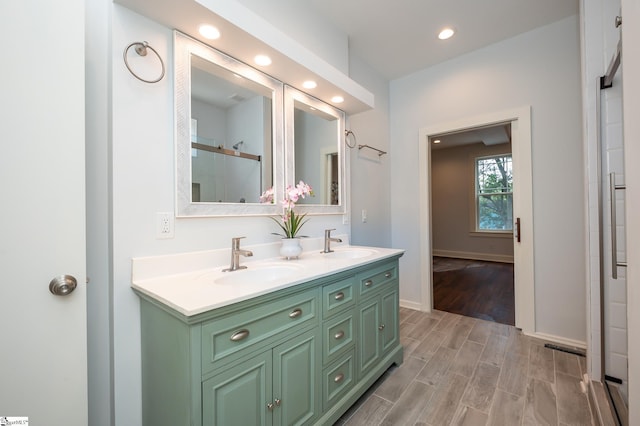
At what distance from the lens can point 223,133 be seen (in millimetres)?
1601

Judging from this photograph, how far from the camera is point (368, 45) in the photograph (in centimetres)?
260

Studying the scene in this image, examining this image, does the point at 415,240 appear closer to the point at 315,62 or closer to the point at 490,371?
the point at 490,371

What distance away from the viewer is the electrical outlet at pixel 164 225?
4.22 feet

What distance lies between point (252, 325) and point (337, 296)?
548 mm

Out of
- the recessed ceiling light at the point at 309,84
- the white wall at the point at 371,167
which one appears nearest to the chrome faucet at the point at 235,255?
the recessed ceiling light at the point at 309,84

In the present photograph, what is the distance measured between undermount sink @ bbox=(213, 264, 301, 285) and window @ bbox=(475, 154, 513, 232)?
5.84m

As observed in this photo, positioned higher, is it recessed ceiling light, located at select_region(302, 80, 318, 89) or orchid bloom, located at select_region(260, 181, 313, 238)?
recessed ceiling light, located at select_region(302, 80, 318, 89)

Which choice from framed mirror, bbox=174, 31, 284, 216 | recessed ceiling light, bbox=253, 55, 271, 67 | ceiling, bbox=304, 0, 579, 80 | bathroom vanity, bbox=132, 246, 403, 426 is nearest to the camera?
bathroom vanity, bbox=132, 246, 403, 426

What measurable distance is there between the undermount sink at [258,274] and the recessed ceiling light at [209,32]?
4.11ft

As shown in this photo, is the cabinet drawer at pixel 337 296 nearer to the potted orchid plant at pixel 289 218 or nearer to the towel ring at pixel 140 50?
the potted orchid plant at pixel 289 218

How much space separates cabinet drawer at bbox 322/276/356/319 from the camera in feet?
4.49

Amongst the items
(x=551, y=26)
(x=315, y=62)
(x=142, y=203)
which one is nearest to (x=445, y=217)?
(x=551, y=26)

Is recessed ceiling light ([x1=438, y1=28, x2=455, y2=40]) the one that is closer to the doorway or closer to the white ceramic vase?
the white ceramic vase

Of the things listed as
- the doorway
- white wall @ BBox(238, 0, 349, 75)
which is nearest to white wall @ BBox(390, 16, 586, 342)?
white wall @ BBox(238, 0, 349, 75)
